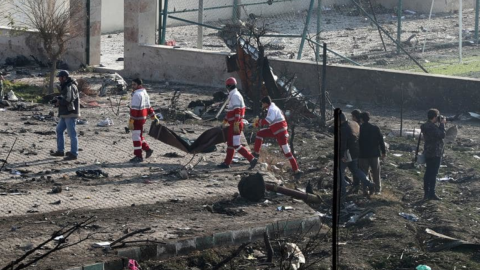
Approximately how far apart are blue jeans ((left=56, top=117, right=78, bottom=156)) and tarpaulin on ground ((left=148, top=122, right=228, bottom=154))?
1.36 metres

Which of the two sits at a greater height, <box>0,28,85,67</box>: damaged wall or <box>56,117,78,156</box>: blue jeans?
<box>0,28,85,67</box>: damaged wall

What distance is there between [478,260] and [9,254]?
18.4 feet

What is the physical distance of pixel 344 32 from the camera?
2906cm

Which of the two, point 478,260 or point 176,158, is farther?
point 176,158

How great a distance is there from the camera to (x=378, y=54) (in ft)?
83.1

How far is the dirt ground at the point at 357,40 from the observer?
24.2m

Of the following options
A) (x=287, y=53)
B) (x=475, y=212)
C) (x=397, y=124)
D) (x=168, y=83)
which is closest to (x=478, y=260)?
(x=475, y=212)

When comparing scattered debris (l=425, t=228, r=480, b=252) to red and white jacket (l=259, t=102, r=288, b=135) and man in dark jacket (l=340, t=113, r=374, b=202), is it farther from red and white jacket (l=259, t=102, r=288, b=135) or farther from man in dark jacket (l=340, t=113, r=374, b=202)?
red and white jacket (l=259, t=102, r=288, b=135)

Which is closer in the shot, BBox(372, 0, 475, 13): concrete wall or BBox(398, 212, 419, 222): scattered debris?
BBox(398, 212, 419, 222): scattered debris

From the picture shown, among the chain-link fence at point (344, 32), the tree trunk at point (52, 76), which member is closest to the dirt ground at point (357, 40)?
the chain-link fence at point (344, 32)

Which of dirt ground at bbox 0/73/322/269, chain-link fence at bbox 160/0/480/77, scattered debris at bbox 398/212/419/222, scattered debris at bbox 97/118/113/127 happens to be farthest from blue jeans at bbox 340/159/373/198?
chain-link fence at bbox 160/0/480/77

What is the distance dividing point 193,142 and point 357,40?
45.6 feet

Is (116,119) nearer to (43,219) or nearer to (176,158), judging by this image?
(176,158)

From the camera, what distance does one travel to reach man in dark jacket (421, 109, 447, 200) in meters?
13.1
